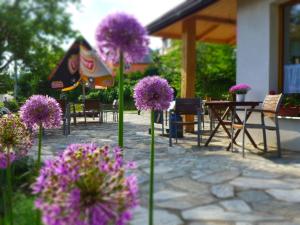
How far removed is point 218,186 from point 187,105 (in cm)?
413

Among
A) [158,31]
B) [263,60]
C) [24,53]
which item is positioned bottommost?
[24,53]

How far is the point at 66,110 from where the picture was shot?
32.4ft

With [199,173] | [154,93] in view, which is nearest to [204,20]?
[199,173]

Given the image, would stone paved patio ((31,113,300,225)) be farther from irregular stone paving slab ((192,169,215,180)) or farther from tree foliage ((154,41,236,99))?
tree foliage ((154,41,236,99))

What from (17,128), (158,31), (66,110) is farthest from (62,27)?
(158,31)

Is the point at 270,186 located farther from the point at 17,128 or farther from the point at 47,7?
the point at 47,7

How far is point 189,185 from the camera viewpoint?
15.6ft

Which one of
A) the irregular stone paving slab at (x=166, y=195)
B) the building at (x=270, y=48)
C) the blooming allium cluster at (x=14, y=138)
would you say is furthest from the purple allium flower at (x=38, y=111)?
the building at (x=270, y=48)

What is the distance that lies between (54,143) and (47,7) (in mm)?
7564

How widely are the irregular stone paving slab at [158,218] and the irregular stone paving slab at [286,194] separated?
124 centimetres

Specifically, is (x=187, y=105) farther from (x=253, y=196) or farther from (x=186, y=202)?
(x=186, y=202)

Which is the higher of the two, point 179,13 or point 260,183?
point 179,13

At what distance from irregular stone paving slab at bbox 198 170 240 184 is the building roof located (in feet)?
14.3

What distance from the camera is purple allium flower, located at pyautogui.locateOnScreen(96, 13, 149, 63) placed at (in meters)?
1.65
